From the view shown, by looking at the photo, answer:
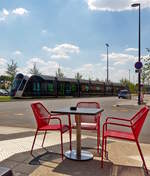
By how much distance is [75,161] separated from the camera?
171 inches

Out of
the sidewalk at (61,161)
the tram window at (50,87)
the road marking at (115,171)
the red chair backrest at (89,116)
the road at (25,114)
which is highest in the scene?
the tram window at (50,87)

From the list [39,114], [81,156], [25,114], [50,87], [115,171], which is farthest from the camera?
[50,87]

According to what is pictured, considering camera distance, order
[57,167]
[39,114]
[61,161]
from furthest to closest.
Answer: [39,114] → [61,161] → [57,167]

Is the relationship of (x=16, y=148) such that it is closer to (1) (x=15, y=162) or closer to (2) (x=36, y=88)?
(1) (x=15, y=162)

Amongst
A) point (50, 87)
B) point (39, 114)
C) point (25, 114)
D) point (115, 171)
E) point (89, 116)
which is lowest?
point (25, 114)

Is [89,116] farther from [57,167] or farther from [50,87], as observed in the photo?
[50,87]

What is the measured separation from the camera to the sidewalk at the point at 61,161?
379 centimetres

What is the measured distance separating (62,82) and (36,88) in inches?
260

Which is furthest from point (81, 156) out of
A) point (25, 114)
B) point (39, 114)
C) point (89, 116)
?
point (25, 114)

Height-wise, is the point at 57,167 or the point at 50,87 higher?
the point at 50,87

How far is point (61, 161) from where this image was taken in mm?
4312

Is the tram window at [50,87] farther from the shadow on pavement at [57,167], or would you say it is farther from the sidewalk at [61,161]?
the shadow on pavement at [57,167]

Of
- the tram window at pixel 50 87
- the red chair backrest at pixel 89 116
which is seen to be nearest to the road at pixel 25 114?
the red chair backrest at pixel 89 116

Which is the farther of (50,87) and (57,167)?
(50,87)
